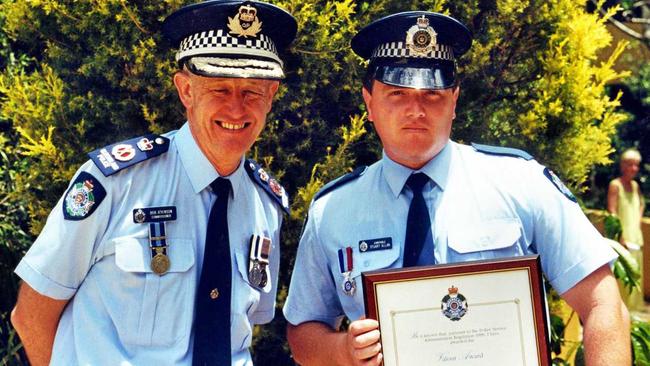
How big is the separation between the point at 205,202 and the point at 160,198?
155mm

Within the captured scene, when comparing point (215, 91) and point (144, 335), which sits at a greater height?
point (215, 91)

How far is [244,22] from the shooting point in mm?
2793

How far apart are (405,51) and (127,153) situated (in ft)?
3.16

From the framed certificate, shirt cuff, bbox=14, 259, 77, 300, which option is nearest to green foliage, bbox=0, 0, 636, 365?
shirt cuff, bbox=14, 259, 77, 300

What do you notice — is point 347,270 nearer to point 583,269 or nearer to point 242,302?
point 242,302

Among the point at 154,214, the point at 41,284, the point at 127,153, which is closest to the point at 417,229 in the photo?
the point at 154,214

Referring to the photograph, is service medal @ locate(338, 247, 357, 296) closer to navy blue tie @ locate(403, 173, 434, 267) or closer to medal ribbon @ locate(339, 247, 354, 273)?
medal ribbon @ locate(339, 247, 354, 273)

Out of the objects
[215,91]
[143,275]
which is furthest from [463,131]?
[143,275]

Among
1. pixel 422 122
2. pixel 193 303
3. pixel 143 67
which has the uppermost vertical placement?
pixel 143 67

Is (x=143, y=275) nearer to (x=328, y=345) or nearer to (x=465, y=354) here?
(x=328, y=345)

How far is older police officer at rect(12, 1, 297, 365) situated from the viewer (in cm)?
266

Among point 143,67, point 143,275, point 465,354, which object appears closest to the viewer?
point 465,354

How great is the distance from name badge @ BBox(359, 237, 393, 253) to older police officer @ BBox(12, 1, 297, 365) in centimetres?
39

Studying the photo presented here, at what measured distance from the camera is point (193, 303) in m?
2.73
